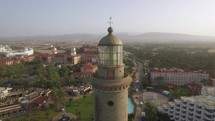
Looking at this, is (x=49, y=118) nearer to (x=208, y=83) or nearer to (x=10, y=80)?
(x=10, y=80)

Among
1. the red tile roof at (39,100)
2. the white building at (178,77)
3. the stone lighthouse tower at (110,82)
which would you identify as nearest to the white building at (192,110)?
the red tile roof at (39,100)

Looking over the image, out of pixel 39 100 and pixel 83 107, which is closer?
pixel 83 107

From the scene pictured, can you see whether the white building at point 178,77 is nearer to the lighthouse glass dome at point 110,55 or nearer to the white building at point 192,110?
the white building at point 192,110

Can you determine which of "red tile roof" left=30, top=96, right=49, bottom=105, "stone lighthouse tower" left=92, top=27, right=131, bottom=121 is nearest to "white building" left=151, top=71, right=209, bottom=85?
"red tile roof" left=30, top=96, right=49, bottom=105

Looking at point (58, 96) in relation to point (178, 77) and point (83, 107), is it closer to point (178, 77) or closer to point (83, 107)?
point (83, 107)

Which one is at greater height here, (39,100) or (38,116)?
(39,100)

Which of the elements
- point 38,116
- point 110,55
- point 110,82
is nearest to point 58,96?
point 38,116
